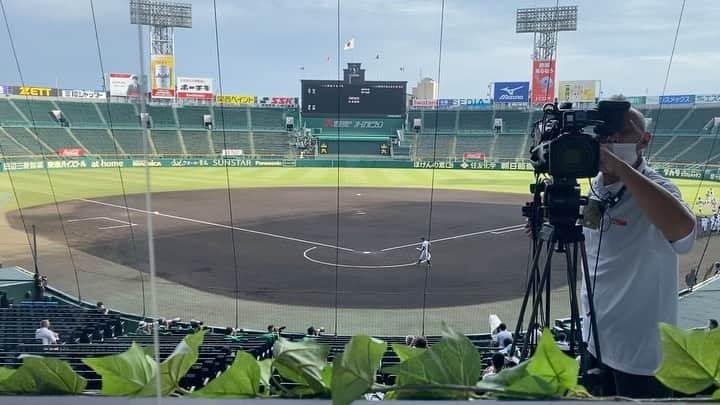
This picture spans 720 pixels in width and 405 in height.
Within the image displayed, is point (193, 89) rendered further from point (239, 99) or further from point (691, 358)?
point (691, 358)

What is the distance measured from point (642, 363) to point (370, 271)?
452 inches

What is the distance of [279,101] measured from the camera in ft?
174

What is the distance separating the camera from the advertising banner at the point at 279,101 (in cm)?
5166

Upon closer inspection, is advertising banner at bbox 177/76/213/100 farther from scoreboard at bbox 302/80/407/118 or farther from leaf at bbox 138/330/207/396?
leaf at bbox 138/330/207/396

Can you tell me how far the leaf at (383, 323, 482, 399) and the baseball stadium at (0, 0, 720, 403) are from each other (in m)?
0.03

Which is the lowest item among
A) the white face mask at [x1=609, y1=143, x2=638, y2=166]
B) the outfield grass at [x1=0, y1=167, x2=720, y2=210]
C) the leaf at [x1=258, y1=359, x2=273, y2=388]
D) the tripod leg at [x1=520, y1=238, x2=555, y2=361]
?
the outfield grass at [x1=0, y1=167, x2=720, y2=210]

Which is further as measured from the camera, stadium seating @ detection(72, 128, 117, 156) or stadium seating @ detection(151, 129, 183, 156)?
stadium seating @ detection(151, 129, 183, 156)

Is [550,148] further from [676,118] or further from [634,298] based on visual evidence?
[676,118]

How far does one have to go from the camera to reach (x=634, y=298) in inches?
75.5

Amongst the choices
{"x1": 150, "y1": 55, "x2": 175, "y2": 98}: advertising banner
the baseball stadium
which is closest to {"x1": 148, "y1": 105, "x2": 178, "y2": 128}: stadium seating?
the baseball stadium

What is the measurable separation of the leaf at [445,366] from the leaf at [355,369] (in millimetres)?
39

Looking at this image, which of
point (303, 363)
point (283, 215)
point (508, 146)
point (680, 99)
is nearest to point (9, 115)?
point (283, 215)

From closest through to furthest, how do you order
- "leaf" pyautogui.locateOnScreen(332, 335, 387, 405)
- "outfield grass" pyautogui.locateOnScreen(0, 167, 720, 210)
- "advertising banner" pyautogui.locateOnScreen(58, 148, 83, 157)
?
"leaf" pyautogui.locateOnScreen(332, 335, 387, 405) < "outfield grass" pyautogui.locateOnScreen(0, 167, 720, 210) < "advertising banner" pyautogui.locateOnScreen(58, 148, 83, 157)

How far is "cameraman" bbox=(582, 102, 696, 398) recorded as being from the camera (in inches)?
69.8
